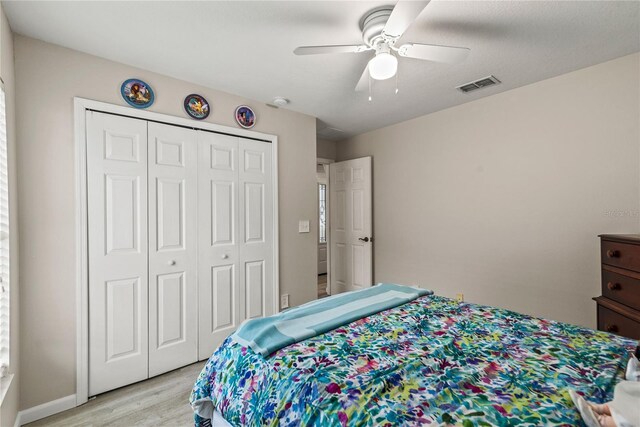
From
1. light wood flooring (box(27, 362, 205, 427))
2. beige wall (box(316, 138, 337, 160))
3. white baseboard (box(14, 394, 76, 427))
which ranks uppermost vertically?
beige wall (box(316, 138, 337, 160))

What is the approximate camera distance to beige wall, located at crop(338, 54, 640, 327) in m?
2.18

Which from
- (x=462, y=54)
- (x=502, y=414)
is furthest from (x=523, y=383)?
(x=462, y=54)

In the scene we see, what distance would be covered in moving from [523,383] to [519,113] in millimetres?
2494

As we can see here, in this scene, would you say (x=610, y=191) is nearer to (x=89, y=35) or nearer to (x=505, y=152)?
(x=505, y=152)

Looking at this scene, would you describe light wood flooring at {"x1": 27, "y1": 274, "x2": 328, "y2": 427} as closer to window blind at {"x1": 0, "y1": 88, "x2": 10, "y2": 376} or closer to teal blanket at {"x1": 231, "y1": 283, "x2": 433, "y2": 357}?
window blind at {"x1": 0, "y1": 88, "x2": 10, "y2": 376}

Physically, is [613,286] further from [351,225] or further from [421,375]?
[351,225]

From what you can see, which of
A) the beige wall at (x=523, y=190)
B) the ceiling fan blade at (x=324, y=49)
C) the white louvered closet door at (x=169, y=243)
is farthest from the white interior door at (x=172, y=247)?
the beige wall at (x=523, y=190)

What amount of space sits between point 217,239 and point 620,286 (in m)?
2.96

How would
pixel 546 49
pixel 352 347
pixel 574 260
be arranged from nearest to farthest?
pixel 352 347
pixel 546 49
pixel 574 260

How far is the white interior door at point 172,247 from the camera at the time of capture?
91.3 inches

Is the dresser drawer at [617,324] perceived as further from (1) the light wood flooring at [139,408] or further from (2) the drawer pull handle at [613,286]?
(1) the light wood flooring at [139,408]

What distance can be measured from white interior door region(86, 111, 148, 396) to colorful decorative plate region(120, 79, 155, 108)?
5.6 inches

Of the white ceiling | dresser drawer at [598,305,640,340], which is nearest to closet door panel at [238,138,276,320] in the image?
the white ceiling

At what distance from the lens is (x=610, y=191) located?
7.17ft
